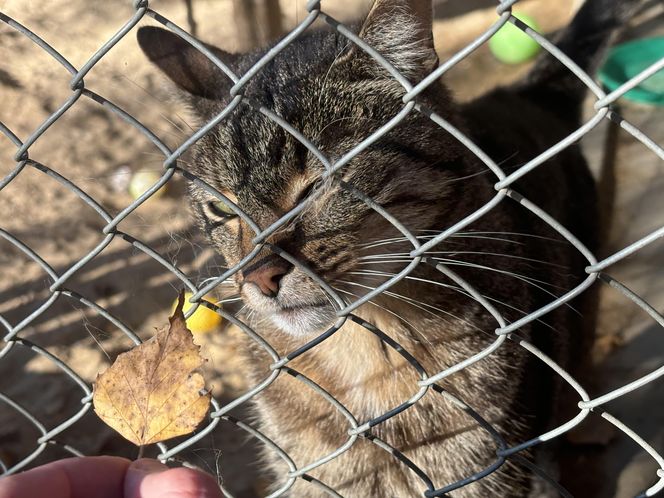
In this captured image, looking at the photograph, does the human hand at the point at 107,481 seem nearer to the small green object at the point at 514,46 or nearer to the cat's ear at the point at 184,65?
the cat's ear at the point at 184,65

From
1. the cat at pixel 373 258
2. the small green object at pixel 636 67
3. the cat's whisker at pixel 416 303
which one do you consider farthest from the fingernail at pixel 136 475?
the small green object at pixel 636 67

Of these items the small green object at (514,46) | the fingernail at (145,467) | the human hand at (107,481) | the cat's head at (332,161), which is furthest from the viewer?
the small green object at (514,46)

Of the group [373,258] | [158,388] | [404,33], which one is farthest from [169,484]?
[404,33]

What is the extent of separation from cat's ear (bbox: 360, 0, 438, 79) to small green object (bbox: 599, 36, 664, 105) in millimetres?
1916

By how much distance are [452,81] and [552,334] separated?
1764mm

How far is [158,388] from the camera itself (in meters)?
1.29

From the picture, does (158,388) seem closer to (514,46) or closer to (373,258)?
(373,258)

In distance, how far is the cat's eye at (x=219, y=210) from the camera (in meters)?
1.58

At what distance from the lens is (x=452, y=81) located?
3.34 m

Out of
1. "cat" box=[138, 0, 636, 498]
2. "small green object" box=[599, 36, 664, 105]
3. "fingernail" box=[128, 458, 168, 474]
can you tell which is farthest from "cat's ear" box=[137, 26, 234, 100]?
"small green object" box=[599, 36, 664, 105]

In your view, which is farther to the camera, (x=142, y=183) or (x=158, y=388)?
(x=142, y=183)

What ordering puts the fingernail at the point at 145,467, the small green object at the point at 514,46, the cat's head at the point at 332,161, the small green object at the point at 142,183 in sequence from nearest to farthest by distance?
the fingernail at the point at 145,467, the cat's head at the point at 332,161, the small green object at the point at 142,183, the small green object at the point at 514,46

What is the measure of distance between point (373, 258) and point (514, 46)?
226cm

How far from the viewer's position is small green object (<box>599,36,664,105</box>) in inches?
116
